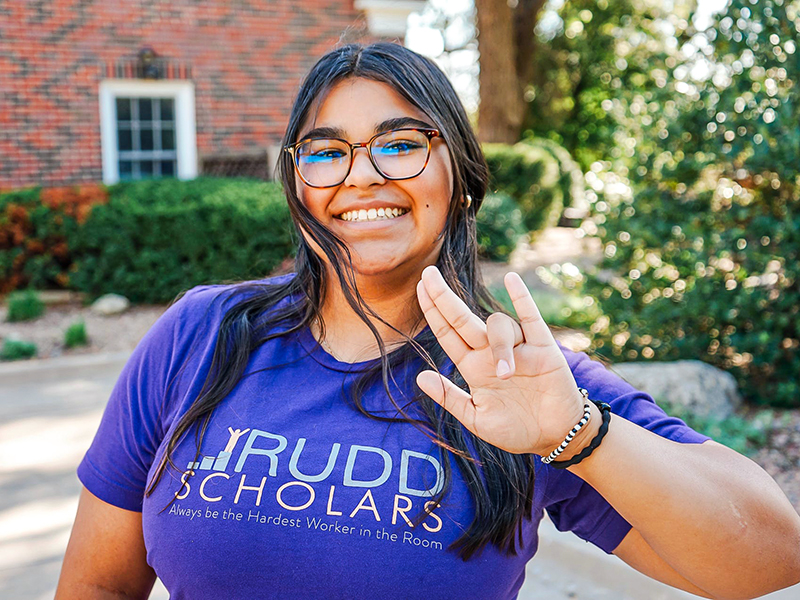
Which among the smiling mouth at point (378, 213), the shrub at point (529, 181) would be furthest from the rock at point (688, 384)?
the shrub at point (529, 181)

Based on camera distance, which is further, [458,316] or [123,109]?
[123,109]

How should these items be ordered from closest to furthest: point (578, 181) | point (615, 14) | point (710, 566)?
point (710, 566)
point (578, 181)
point (615, 14)

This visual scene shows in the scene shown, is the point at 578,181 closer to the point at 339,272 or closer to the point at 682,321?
the point at 682,321

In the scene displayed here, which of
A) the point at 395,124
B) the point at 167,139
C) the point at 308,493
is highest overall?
the point at 395,124

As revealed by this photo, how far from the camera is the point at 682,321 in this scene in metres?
4.36

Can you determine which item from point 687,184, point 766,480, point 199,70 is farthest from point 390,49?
point 199,70

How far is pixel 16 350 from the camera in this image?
5820 mm

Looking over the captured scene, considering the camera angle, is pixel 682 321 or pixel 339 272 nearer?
pixel 339 272

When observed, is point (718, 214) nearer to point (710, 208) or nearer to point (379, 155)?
point (710, 208)

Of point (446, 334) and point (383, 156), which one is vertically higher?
point (383, 156)

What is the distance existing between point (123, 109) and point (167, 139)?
24.5 inches

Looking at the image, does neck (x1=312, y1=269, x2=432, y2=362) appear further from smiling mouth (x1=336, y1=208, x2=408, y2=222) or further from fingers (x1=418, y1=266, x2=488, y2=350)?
fingers (x1=418, y1=266, x2=488, y2=350)

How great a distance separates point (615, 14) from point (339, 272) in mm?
19923

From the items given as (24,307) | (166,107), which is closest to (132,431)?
(24,307)
